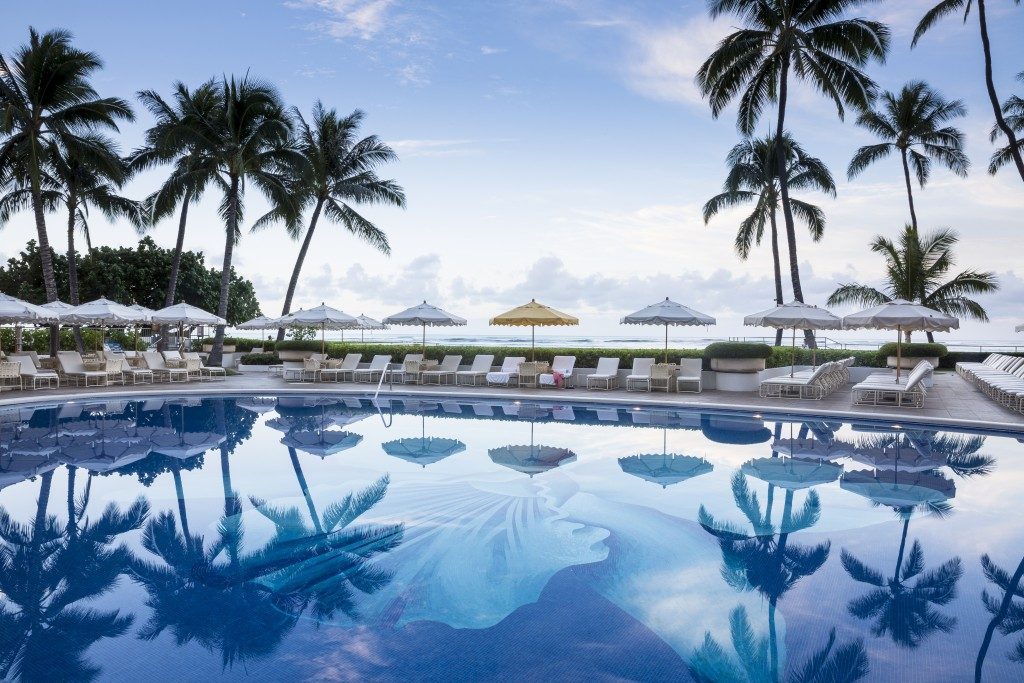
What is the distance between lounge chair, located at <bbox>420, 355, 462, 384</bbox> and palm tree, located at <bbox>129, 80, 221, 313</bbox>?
10.8 metres

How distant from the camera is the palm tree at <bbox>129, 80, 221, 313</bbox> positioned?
2219cm

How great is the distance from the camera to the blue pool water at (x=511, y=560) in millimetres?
4062

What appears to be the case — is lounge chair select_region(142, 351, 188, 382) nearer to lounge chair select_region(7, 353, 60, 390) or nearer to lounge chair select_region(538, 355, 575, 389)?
lounge chair select_region(7, 353, 60, 390)

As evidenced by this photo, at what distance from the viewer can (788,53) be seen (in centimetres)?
1945

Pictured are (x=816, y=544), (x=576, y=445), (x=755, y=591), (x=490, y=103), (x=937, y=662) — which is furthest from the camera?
(x=490, y=103)

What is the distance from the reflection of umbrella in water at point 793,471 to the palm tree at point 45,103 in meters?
20.8

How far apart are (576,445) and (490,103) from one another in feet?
46.3

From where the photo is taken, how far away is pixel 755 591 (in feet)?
16.8

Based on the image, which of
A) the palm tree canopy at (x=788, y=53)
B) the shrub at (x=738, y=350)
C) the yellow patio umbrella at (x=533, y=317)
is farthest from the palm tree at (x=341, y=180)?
the shrub at (x=738, y=350)

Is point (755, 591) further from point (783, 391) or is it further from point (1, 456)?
point (783, 391)

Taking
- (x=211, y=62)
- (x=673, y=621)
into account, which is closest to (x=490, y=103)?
(x=211, y=62)

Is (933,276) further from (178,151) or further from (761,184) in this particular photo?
(178,151)

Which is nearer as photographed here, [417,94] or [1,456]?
[1,456]

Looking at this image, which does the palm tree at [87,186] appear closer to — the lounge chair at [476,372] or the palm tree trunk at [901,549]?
the lounge chair at [476,372]
